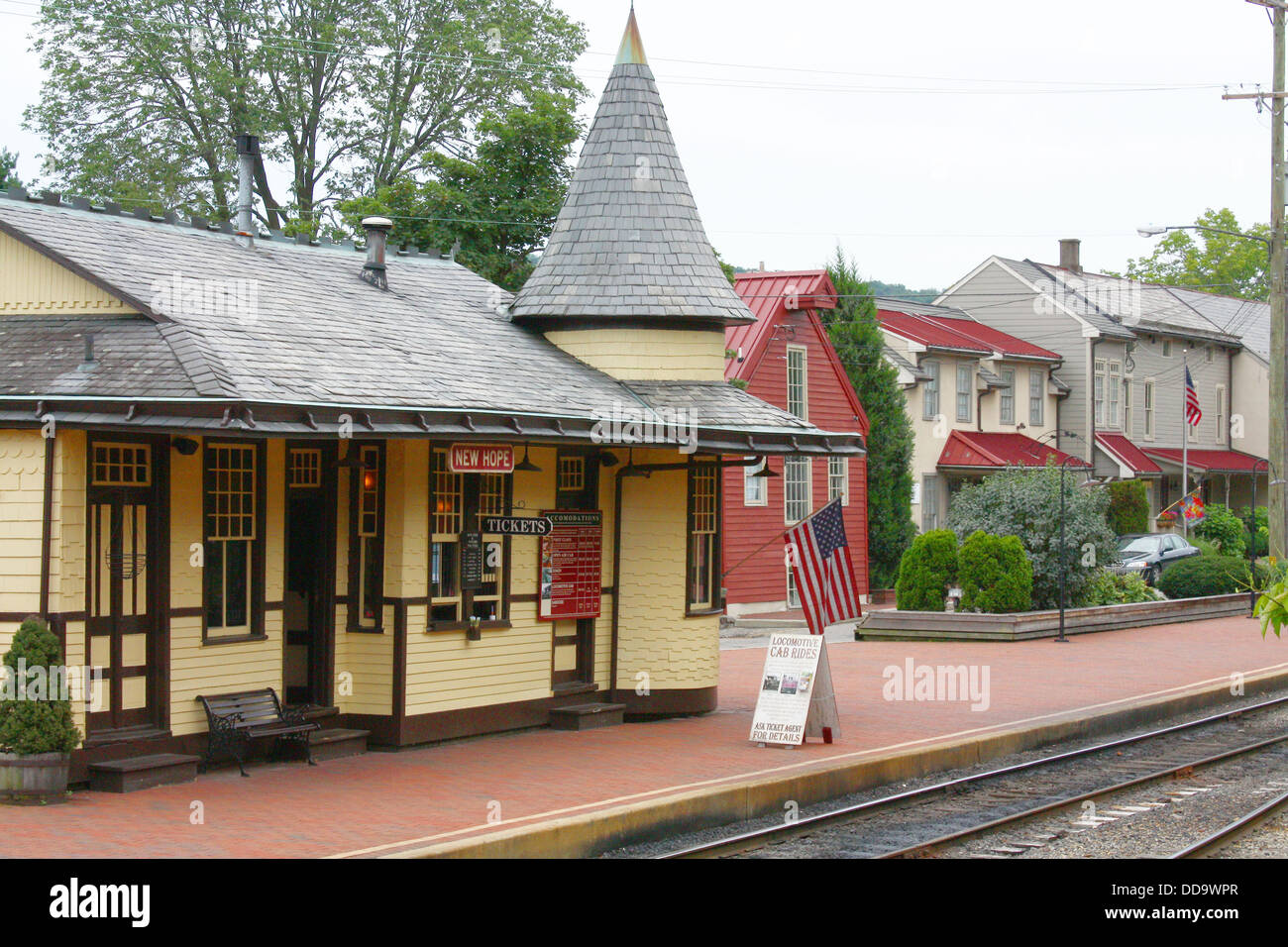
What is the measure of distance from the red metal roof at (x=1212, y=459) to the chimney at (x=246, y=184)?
1469 inches

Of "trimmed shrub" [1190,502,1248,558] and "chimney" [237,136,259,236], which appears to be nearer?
"chimney" [237,136,259,236]

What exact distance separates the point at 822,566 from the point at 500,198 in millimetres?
16766

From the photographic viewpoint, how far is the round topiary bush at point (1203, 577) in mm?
32031

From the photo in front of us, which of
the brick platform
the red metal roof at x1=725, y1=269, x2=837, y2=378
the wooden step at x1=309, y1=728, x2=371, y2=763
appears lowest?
the brick platform

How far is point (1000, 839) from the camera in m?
11.6

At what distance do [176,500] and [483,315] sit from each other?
18.2 feet

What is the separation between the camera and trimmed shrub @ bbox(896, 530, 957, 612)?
27.5 m

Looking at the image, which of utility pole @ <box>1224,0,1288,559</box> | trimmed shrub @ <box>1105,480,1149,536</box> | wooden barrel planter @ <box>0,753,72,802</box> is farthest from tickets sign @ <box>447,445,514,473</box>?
trimmed shrub @ <box>1105,480,1149,536</box>

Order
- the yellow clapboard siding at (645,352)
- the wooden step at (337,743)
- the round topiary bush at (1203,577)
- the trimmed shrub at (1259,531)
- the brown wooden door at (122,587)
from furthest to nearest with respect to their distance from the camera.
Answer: the trimmed shrub at (1259,531)
the round topiary bush at (1203,577)
the yellow clapboard siding at (645,352)
the wooden step at (337,743)
the brown wooden door at (122,587)

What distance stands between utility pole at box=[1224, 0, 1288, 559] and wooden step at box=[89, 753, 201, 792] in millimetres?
21977

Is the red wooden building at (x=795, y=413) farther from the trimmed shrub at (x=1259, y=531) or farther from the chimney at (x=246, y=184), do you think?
the chimney at (x=246, y=184)

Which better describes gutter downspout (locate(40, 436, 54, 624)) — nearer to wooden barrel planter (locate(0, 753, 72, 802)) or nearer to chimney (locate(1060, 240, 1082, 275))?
wooden barrel planter (locate(0, 753, 72, 802))

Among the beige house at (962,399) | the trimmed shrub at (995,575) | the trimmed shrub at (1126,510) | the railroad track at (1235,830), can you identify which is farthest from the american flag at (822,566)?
the trimmed shrub at (1126,510)

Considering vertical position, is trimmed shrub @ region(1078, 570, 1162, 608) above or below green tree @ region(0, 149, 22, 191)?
below
